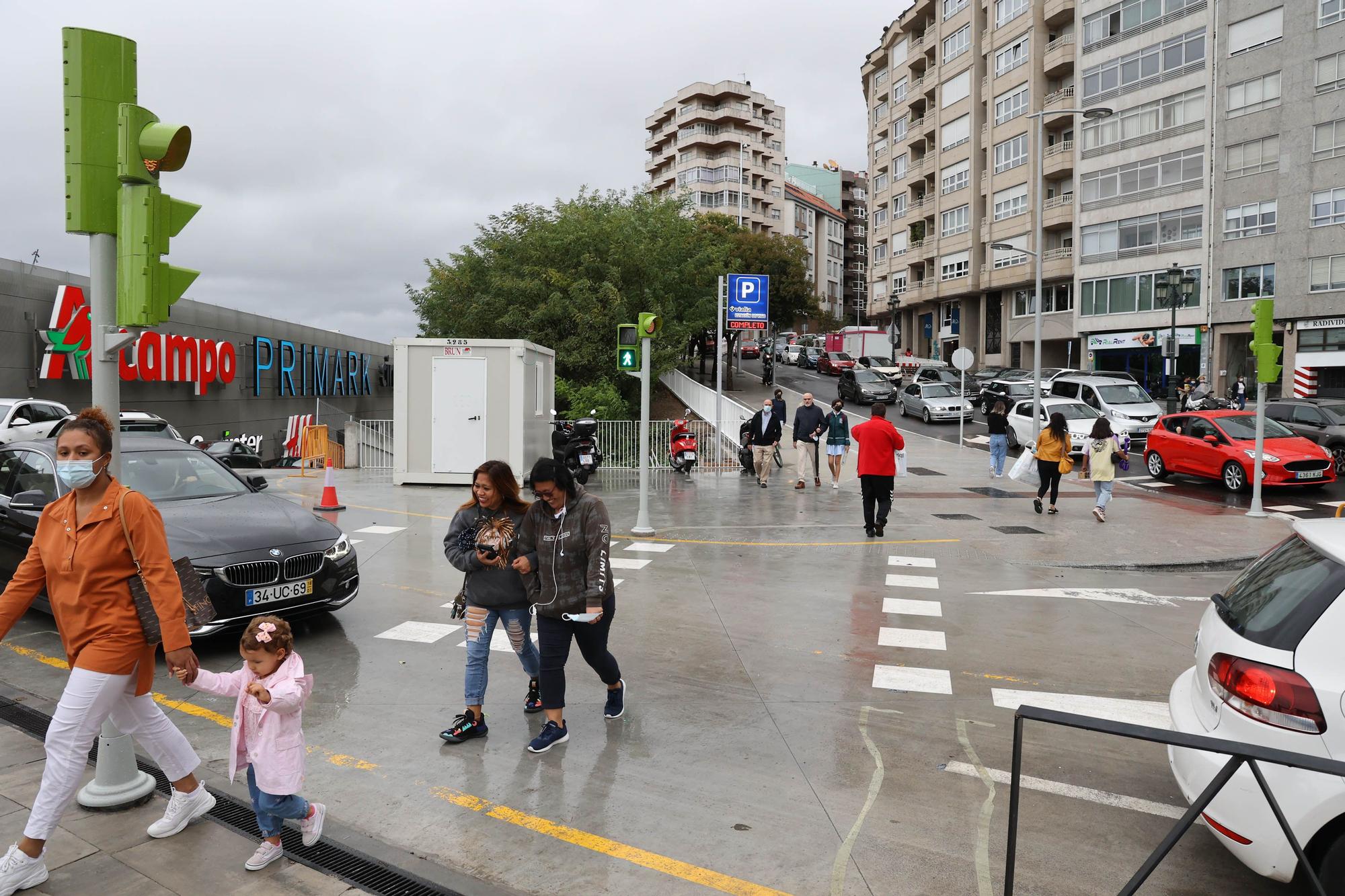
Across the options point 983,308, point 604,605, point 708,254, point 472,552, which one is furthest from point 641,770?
point 983,308

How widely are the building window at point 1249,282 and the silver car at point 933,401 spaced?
15.0m

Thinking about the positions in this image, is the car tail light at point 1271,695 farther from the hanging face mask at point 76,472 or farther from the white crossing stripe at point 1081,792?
the hanging face mask at point 76,472

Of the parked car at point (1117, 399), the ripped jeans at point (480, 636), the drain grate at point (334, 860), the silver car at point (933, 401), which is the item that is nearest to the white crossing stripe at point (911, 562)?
the ripped jeans at point (480, 636)

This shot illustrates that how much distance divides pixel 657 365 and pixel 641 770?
2749 cm

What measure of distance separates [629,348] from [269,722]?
1026 cm

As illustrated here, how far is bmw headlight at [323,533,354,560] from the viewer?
7590mm

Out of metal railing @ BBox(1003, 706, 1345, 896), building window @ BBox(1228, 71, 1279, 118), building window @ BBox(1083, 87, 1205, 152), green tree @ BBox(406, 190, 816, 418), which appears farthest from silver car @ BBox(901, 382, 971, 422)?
metal railing @ BBox(1003, 706, 1345, 896)

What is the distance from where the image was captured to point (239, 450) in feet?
79.3

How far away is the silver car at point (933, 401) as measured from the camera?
34.2 m

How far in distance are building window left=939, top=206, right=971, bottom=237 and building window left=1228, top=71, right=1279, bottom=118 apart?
18270 millimetres

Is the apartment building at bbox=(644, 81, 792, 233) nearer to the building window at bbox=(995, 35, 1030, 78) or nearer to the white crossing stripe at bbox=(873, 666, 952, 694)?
A: the building window at bbox=(995, 35, 1030, 78)

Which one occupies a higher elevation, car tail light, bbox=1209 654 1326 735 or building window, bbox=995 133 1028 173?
building window, bbox=995 133 1028 173

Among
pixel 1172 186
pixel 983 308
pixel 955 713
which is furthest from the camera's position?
pixel 983 308

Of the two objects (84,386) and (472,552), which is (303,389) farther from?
(472,552)
